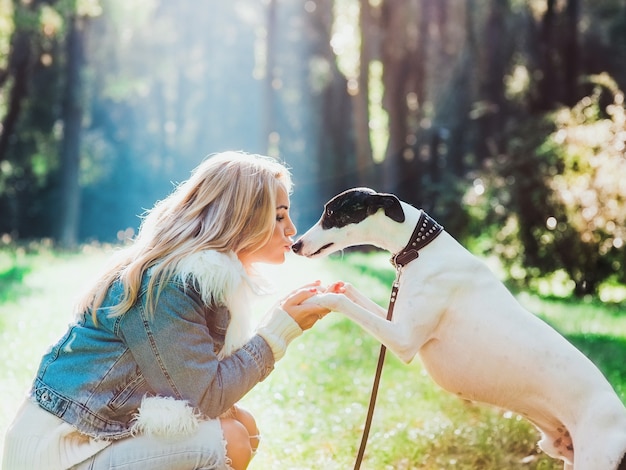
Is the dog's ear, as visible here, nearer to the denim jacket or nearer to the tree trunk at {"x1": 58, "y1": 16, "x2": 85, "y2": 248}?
the denim jacket

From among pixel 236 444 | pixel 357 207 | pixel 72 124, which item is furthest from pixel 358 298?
pixel 72 124

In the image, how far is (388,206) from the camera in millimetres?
3576

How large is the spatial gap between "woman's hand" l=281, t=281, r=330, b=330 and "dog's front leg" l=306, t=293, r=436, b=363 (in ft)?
0.10

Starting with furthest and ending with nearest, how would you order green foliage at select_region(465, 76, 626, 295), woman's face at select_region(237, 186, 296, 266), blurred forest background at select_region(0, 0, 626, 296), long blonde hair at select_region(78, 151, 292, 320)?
blurred forest background at select_region(0, 0, 626, 296) → green foliage at select_region(465, 76, 626, 295) → woman's face at select_region(237, 186, 296, 266) → long blonde hair at select_region(78, 151, 292, 320)

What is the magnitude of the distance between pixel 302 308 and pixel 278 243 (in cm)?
31

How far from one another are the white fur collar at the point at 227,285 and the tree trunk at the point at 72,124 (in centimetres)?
1706

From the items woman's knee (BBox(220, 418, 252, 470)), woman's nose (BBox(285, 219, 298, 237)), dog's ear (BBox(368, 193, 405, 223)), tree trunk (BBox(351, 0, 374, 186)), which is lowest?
tree trunk (BBox(351, 0, 374, 186))

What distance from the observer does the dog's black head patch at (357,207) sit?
3574mm

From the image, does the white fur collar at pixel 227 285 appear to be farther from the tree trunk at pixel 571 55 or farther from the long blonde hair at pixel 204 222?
the tree trunk at pixel 571 55

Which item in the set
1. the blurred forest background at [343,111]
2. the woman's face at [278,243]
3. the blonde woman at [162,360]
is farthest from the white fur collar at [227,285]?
the blurred forest background at [343,111]

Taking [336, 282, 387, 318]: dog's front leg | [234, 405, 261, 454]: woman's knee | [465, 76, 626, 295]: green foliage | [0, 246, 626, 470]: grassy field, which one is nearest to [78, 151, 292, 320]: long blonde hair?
[336, 282, 387, 318]: dog's front leg

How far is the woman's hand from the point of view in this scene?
128 inches

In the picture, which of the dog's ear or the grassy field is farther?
the grassy field

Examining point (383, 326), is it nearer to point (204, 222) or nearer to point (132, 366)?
point (204, 222)
